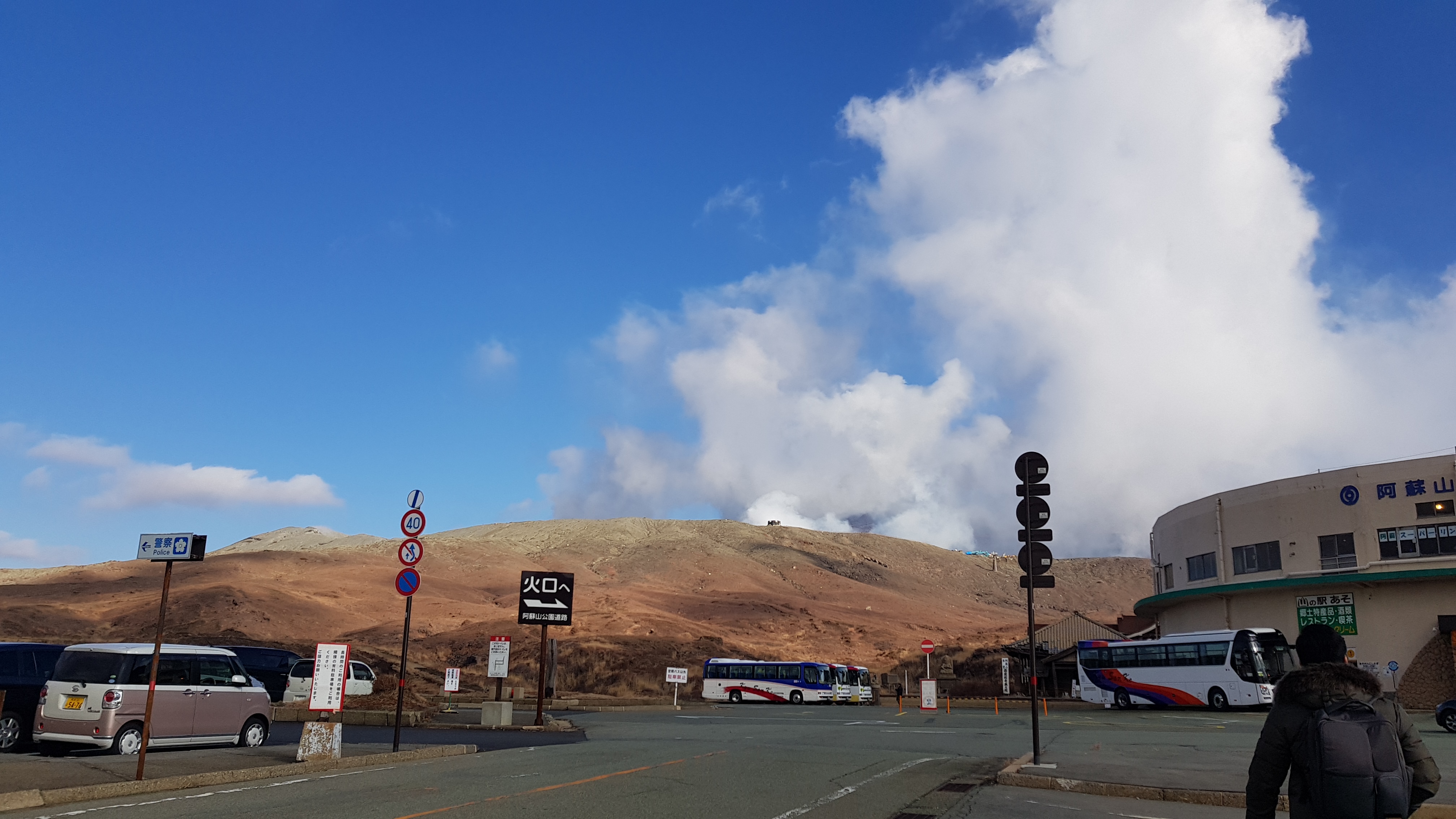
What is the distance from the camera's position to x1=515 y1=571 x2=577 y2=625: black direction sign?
29.4m

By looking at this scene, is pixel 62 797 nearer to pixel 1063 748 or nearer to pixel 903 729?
pixel 1063 748

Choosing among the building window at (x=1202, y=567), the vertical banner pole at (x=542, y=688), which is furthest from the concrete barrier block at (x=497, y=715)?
the building window at (x=1202, y=567)

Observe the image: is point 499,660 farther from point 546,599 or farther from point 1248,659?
point 1248,659

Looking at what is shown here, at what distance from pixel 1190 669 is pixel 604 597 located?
232 feet

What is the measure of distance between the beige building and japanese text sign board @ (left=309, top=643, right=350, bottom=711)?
1676 inches

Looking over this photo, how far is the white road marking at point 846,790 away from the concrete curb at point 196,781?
27.3 ft

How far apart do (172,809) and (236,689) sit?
7764 mm

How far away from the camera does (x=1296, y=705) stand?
4.82 m

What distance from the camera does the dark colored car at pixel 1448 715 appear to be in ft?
91.0

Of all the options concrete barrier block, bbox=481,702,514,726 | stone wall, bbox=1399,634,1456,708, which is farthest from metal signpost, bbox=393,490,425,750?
stone wall, bbox=1399,634,1456,708

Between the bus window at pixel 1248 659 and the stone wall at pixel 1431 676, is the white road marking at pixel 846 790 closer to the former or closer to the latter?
the bus window at pixel 1248 659

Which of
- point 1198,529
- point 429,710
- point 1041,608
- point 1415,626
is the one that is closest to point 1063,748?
point 429,710

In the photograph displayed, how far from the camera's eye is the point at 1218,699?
39406mm

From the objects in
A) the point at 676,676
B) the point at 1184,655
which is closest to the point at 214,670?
the point at 676,676
